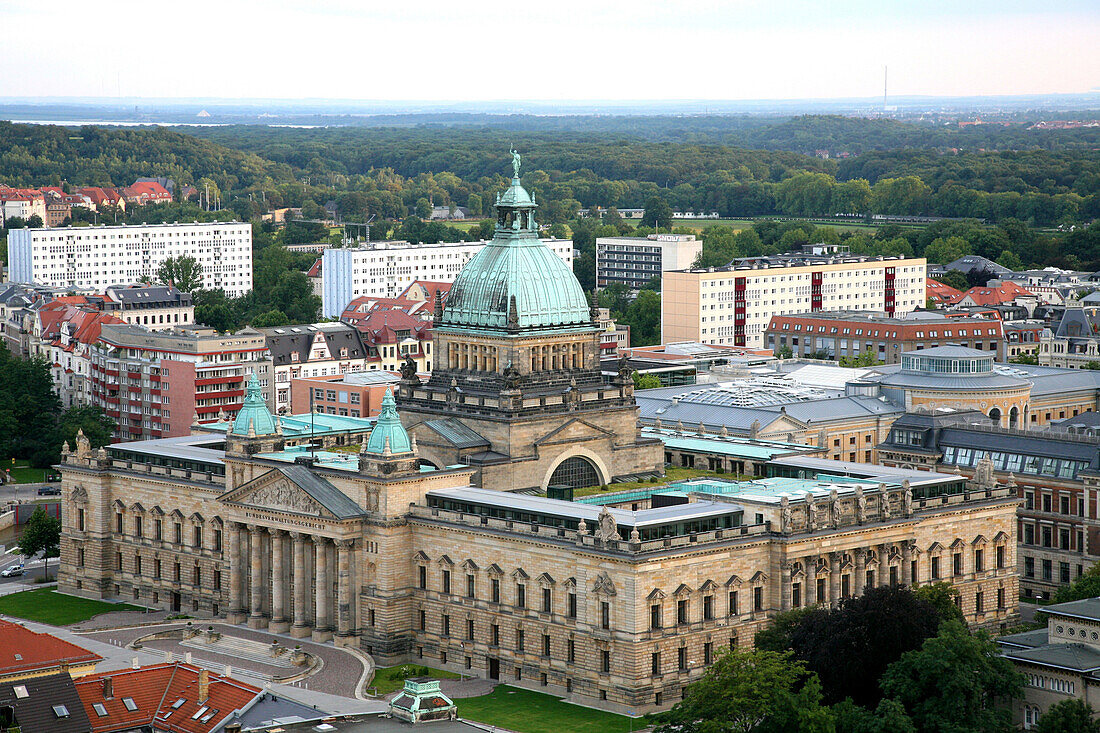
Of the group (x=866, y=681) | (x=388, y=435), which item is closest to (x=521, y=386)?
(x=388, y=435)

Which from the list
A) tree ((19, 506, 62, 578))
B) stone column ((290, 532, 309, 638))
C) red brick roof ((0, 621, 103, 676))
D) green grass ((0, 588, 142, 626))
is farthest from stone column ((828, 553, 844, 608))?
tree ((19, 506, 62, 578))

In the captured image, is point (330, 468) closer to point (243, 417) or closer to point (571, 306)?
point (243, 417)

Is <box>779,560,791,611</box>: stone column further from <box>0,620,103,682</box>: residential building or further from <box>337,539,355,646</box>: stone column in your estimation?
<box>0,620,103,682</box>: residential building

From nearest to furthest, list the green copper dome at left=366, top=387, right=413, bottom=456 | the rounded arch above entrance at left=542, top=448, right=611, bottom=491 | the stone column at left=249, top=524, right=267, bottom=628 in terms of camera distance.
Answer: the green copper dome at left=366, top=387, right=413, bottom=456 < the stone column at left=249, top=524, right=267, bottom=628 < the rounded arch above entrance at left=542, top=448, right=611, bottom=491

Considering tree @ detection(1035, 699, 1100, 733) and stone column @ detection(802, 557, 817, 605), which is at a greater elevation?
stone column @ detection(802, 557, 817, 605)

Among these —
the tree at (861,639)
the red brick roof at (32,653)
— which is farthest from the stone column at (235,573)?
the tree at (861,639)

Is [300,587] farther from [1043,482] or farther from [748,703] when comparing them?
[1043,482]

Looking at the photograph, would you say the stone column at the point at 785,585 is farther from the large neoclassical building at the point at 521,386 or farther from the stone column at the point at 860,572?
the large neoclassical building at the point at 521,386

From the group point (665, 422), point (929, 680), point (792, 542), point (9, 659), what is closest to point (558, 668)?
point (792, 542)
